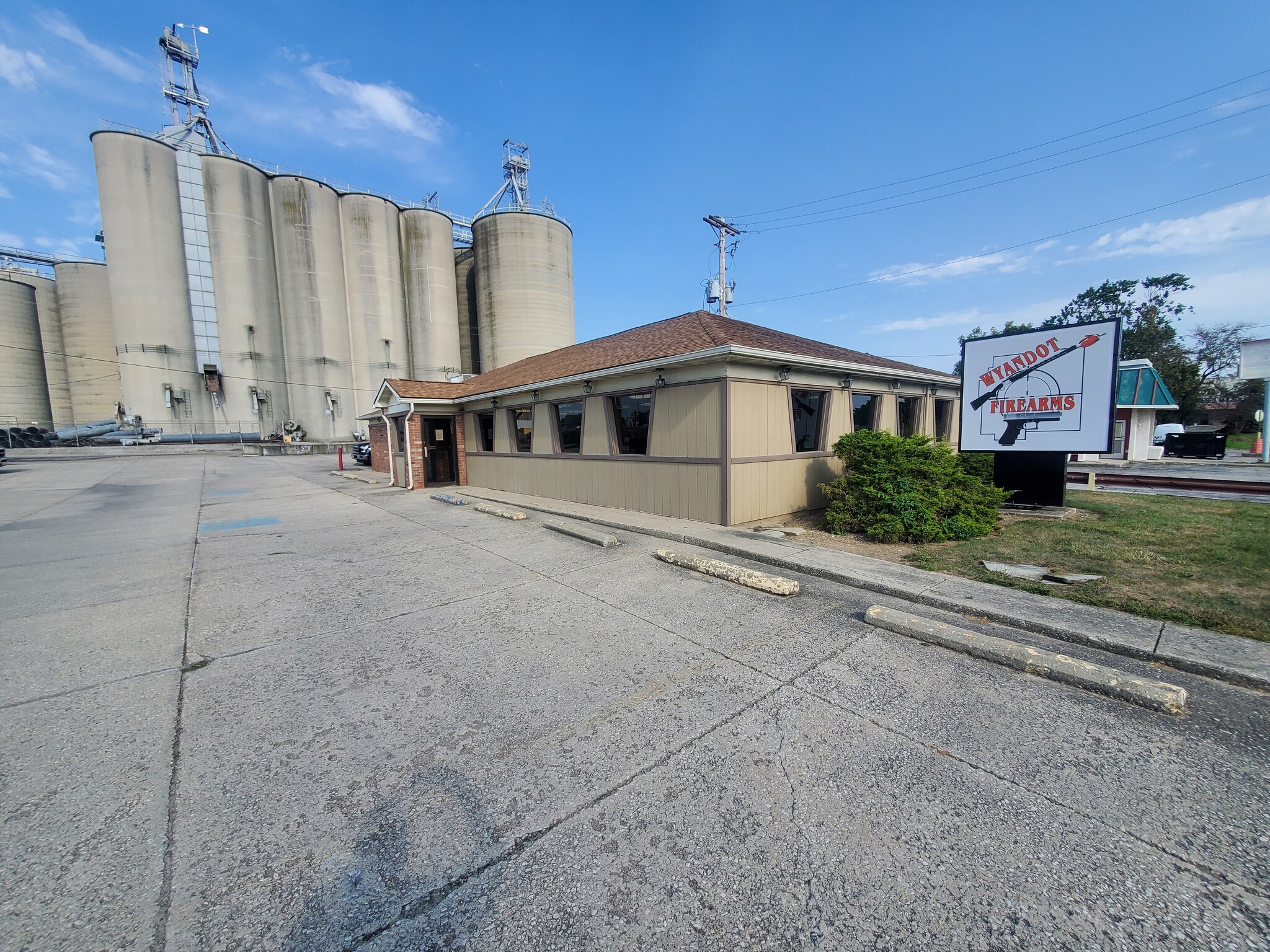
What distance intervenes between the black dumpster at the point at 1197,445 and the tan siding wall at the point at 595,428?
28210mm

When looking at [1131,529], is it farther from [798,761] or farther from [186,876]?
[186,876]

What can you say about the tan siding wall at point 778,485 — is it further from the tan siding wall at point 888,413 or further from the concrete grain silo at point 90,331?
the concrete grain silo at point 90,331

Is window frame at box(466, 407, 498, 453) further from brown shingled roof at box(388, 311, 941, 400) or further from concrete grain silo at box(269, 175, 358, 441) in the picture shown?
concrete grain silo at box(269, 175, 358, 441)

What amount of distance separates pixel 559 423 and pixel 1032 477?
9565 mm

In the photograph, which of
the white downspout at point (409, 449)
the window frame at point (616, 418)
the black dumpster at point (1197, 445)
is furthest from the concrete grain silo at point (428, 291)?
the black dumpster at point (1197, 445)

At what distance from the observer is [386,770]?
260 centimetres

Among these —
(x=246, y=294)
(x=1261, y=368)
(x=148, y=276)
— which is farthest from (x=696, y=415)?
(x=148, y=276)

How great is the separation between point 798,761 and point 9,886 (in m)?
3.39

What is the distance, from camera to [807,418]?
978 centimetres

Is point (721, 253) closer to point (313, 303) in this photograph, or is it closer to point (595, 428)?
point (595, 428)

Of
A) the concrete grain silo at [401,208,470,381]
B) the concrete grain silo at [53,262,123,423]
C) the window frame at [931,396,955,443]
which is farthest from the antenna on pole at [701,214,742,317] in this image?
the concrete grain silo at [53,262,123,423]

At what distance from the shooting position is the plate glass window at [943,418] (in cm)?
1453

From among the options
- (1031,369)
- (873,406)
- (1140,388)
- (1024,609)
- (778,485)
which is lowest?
(1024,609)

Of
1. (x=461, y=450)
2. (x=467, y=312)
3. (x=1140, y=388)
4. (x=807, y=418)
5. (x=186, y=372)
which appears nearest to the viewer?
(x=807, y=418)
